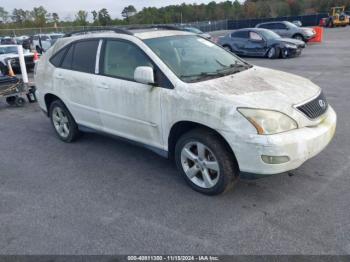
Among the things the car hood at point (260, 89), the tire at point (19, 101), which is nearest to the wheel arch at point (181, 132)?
the car hood at point (260, 89)

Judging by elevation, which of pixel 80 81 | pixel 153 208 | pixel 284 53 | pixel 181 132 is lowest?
pixel 153 208

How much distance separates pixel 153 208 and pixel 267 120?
1.49 m

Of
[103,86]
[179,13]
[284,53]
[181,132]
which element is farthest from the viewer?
[179,13]

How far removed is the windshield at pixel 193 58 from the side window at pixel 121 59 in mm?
186

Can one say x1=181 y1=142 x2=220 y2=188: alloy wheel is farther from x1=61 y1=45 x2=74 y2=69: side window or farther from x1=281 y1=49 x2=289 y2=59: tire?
x1=281 y1=49 x2=289 y2=59: tire

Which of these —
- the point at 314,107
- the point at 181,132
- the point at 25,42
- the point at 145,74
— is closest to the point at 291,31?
the point at 25,42

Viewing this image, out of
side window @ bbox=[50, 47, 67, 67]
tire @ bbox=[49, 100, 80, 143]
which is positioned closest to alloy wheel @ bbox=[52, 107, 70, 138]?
tire @ bbox=[49, 100, 80, 143]

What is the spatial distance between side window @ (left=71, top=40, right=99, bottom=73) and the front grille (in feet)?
9.24

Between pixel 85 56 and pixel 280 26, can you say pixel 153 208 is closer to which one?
pixel 85 56

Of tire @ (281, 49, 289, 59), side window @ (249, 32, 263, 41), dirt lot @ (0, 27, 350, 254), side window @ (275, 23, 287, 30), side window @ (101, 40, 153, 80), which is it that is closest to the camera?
dirt lot @ (0, 27, 350, 254)

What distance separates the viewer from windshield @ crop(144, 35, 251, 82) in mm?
3900

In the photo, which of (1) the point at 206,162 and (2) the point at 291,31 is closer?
(1) the point at 206,162

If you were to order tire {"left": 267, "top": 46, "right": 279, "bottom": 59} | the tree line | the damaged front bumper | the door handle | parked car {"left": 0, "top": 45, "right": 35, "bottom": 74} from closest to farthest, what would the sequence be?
the damaged front bumper → the door handle → parked car {"left": 0, "top": 45, "right": 35, "bottom": 74} → tire {"left": 267, "top": 46, "right": 279, "bottom": 59} → the tree line

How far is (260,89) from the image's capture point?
356 cm
